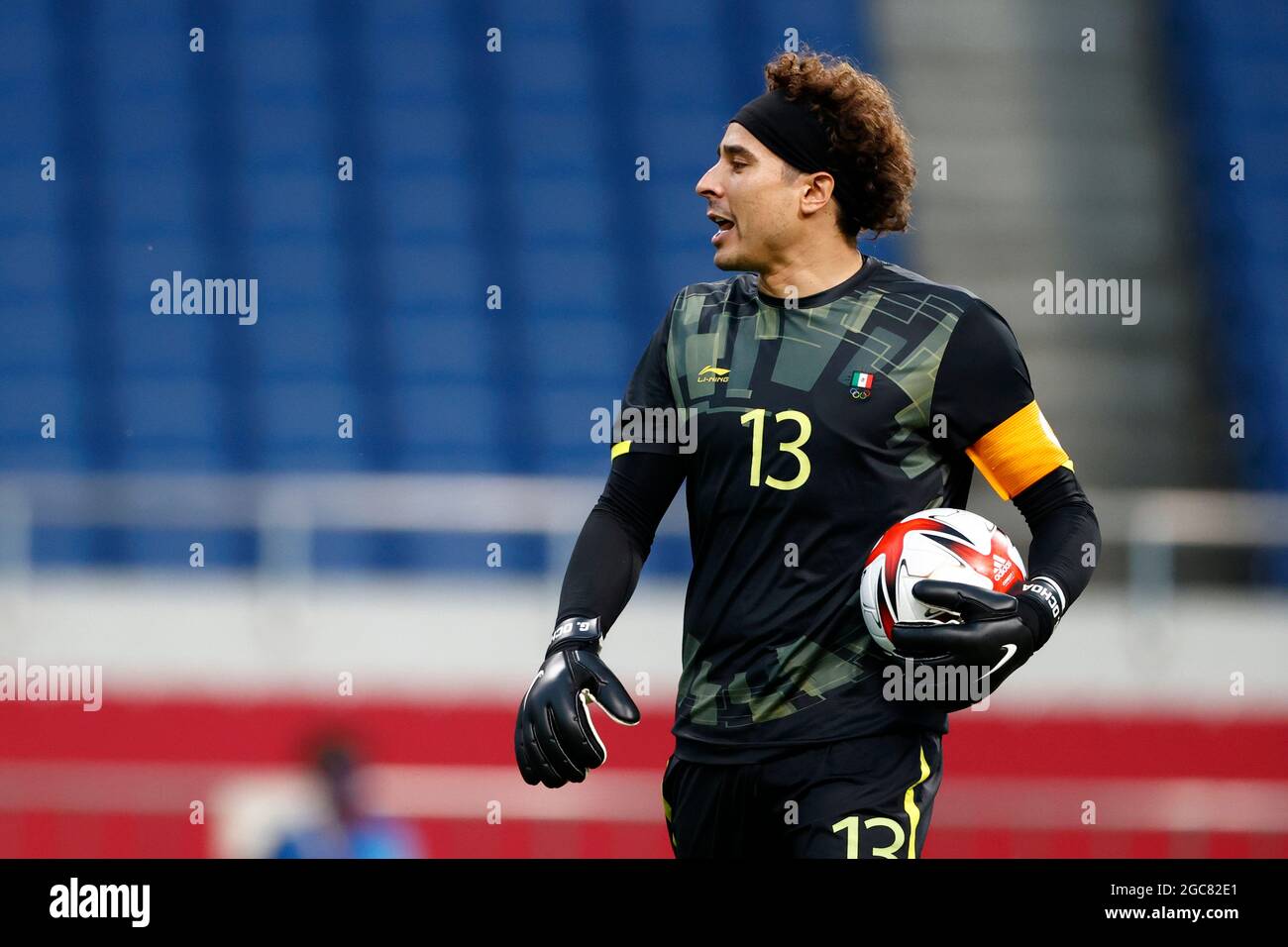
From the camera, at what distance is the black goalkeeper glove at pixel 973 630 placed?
3.45m

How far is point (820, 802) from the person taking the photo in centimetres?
354

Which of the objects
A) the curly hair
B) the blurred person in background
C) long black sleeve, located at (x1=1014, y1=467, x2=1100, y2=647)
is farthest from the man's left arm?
the blurred person in background

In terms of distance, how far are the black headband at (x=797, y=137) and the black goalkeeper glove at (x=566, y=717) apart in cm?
113

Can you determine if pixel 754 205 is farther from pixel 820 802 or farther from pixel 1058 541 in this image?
pixel 820 802

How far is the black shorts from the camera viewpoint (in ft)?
11.5

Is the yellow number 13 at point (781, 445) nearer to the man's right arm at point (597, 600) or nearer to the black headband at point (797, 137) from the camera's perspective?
the man's right arm at point (597, 600)

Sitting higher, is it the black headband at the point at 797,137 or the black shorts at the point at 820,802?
the black headband at the point at 797,137

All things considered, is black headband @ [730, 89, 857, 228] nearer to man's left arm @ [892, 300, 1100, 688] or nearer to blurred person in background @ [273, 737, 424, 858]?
man's left arm @ [892, 300, 1100, 688]

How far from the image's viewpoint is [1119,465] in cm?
1034

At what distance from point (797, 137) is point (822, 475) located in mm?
745

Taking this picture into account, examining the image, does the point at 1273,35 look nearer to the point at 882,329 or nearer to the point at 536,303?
the point at 536,303

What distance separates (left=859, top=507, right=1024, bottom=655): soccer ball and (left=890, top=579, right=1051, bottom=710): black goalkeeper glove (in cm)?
3

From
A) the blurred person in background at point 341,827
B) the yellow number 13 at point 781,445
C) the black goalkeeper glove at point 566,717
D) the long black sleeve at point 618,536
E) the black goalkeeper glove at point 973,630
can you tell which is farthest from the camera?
the blurred person in background at point 341,827

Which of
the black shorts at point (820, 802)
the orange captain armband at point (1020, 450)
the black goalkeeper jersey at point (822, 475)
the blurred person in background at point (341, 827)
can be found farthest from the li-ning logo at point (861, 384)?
the blurred person in background at point (341, 827)
